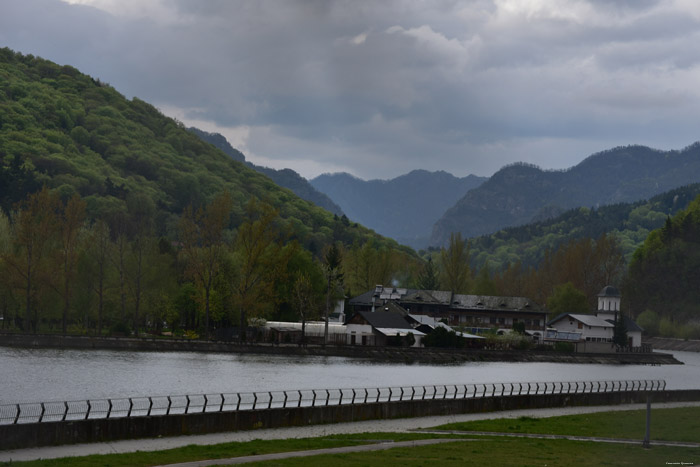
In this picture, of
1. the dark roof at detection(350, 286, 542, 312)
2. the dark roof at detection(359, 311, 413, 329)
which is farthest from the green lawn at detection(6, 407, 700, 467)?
the dark roof at detection(350, 286, 542, 312)

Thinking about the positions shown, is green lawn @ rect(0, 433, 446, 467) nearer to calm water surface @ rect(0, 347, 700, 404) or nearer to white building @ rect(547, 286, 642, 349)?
calm water surface @ rect(0, 347, 700, 404)

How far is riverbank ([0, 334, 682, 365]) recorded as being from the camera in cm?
10212

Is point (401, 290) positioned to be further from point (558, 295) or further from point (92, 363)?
point (92, 363)

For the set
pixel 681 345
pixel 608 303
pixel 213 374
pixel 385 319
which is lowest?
pixel 213 374

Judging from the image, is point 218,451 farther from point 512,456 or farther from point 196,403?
point 196,403

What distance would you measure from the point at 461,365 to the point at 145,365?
4692cm

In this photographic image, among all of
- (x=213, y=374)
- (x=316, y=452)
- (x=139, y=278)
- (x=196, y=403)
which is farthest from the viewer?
(x=139, y=278)

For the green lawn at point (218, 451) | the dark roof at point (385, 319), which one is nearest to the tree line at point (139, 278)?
the dark roof at point (385, 319)

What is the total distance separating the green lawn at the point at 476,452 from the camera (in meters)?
31.7

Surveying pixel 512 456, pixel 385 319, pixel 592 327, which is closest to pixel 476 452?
pixel 512 456

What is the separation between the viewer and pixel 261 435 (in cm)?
4041

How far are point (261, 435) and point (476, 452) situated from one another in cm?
1010

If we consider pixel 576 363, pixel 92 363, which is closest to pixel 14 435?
pixel 92 363

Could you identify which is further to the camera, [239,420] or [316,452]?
[239,420]
